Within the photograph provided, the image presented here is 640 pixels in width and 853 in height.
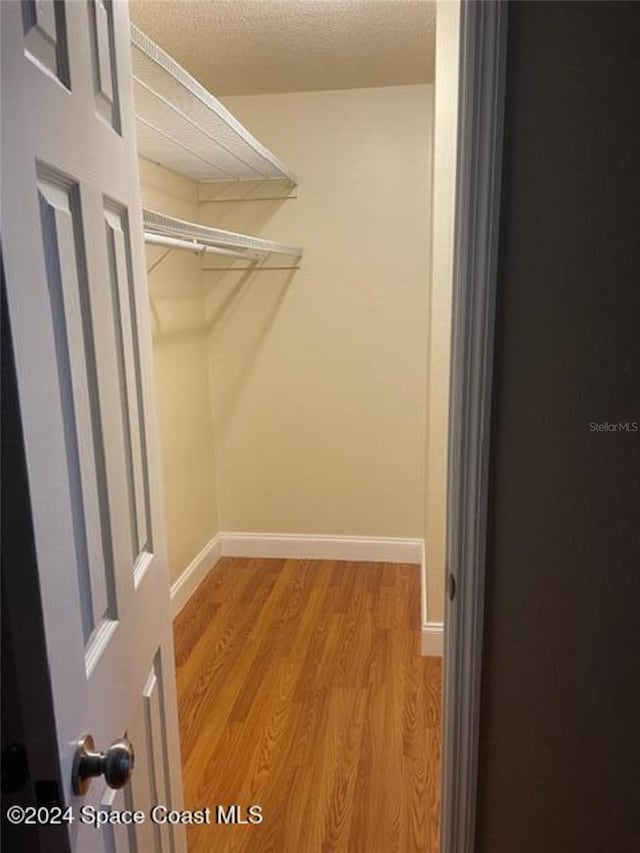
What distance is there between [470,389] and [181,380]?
2159mm

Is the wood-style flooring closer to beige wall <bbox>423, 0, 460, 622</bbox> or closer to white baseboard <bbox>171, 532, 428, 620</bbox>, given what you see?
white baseboard <bbox>171, 532, 428, 620</bbox>

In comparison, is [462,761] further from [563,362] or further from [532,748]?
[563,362]

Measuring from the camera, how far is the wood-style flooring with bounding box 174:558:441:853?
1.71 meters

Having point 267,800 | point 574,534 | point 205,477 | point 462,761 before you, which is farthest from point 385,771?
point 205,477

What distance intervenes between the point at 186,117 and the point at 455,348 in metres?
1.52

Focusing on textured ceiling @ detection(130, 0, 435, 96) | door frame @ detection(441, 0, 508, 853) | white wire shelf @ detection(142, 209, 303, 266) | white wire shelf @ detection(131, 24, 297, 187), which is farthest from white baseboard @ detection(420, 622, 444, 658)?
textured ceiling @ detection(130, 0, 435, 96)

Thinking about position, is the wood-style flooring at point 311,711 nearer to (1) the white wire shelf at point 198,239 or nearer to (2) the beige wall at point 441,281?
(2) the beige wall at point 441,281

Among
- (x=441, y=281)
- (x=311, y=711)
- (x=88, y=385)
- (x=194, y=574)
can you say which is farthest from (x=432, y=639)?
(x=88, y=385)

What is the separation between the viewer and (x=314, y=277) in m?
3.12

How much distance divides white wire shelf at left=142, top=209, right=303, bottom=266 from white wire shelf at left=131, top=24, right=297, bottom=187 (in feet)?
0.97

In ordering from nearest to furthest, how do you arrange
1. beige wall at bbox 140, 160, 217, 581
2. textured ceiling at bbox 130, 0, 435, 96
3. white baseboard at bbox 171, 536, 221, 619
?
textured ceiling at bbox 130, 0, 435, 96, beige wall at bbox 140, 160, 217, 581, white baseboard at bbox 171, 536, 221, 619

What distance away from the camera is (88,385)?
0.85 metres

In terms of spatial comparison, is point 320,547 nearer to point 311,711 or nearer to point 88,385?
point 311,711

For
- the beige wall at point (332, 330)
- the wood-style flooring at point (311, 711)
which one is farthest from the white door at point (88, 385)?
the beige wall at point (332, 330)
